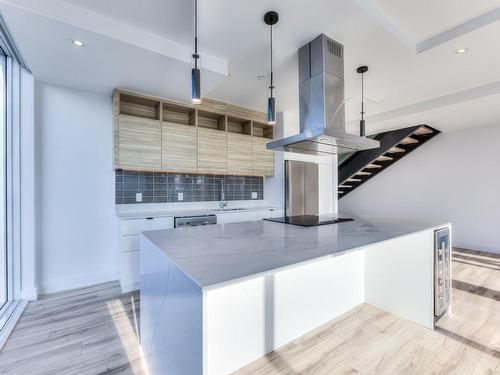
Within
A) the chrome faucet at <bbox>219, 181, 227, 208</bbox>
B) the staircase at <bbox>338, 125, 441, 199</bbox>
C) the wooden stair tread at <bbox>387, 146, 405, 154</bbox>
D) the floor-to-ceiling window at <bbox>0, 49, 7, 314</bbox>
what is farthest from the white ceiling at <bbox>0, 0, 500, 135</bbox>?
the wooden stair tread at <bbox>387, 146, 405, 154</bbox>

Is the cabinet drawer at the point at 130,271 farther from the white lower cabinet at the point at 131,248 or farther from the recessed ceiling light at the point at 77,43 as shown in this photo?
the recessed ceiling light at the point at 77,43

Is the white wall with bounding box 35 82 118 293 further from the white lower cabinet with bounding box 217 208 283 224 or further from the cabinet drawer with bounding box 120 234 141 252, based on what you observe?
the white lower cabinet with bounding box 217 208 283 224

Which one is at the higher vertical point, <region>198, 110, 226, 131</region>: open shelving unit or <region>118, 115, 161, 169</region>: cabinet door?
Result: <region>198, 110, 226, 131</region>: open shelving unit

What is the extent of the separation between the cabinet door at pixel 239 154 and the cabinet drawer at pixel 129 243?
5.35ft

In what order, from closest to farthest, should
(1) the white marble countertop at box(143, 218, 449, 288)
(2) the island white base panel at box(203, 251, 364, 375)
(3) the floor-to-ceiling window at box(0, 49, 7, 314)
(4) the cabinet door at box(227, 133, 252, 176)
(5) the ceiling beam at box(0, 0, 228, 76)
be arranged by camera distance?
(1) the white marble countertop at box(143, 218, 449, 288) → (2) the island white base panel at box(203, 251, 364, 375) → (5) the ceiling beam at box(0, 0, 228, 76) → (3) the floor-to-ceiling window at box(0, 49, 7, 314) → (4) the cabinet door at box(227, 133, 252, 176)

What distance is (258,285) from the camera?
1722 millimetres

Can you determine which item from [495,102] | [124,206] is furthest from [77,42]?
[495,102]

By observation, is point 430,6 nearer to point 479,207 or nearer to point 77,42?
point 77,42

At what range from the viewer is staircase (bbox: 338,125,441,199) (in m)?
4.90

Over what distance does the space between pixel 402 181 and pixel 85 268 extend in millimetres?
6172

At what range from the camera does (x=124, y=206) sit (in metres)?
3.23

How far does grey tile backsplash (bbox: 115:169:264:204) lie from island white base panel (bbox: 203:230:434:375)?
2.25 m

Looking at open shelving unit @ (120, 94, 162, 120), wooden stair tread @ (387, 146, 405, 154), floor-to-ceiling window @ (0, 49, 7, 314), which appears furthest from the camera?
wooden stair tread @ (387, 146, 405, 154)

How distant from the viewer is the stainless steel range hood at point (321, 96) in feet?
7.24
